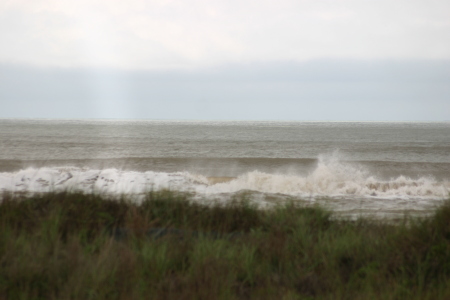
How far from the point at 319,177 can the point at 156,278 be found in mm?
13218

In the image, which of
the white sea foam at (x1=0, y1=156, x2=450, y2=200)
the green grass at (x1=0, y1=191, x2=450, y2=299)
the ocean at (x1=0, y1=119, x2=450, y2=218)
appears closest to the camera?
the green grass at (x1=0, y1=191, x2=450, y2=299)

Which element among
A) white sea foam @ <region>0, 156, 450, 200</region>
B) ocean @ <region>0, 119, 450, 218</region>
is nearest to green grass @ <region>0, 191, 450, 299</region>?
ocean @ <region>0, 119, 450, 218</region>

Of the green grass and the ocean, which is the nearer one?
the green grass

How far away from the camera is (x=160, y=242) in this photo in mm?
5348

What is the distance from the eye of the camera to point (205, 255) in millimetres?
4855

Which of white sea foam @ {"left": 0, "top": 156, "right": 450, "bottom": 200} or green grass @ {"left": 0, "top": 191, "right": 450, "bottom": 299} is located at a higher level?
green grass @ {"left": 0, "top": 191, "right": 450, "bottom": 299}

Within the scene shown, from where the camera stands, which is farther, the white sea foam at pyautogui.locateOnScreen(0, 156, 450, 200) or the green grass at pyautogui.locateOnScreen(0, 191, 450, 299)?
the white sea foam at pyautogui.locateOnScreen(0, 156, 450, 200)

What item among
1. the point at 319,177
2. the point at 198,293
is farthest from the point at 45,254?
the point at 319,177

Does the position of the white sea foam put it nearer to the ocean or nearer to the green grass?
the ocean

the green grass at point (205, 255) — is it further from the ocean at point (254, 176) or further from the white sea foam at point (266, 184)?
the white sea foam at point (266, 184)

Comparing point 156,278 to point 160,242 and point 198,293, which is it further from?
point 160,242

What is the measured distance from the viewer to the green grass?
4.16 m

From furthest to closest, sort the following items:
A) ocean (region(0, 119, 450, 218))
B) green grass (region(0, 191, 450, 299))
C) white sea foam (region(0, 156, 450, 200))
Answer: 1. white sea foam (region(0, 156, 450, 200))
2. ocean (region(0, 119, 450, 218))
3. green grass (region(0, 191, 450, 299))

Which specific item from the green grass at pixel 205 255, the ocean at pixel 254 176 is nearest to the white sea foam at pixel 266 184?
the ocean at pixel 254 176
